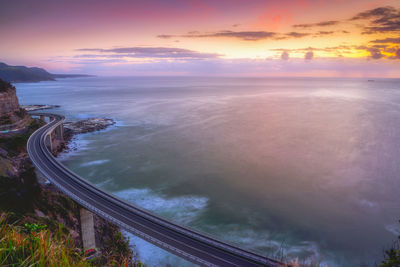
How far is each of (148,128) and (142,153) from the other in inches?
1082

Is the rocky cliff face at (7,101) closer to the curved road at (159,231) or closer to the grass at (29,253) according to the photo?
the curved road at (159,231)

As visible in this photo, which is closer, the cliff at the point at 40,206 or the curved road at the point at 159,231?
the curved road at the point at 159,231

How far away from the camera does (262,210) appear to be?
40781mm

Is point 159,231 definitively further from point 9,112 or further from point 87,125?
point 87,125

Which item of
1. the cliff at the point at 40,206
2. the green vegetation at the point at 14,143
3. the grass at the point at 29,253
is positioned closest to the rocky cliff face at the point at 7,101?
the green vegetation at the point at 14,143

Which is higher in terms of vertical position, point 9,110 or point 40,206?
point 9,110

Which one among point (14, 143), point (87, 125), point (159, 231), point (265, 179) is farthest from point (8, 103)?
point (265, 179)

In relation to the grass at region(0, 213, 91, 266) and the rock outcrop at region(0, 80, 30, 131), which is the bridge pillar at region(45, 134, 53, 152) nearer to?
the rock outcrop at region(0, 80, 30, 131)

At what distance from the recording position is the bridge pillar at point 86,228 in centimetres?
3156

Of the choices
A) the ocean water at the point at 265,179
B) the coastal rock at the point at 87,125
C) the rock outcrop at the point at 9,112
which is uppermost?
the rock outcrop at the point at 9,112

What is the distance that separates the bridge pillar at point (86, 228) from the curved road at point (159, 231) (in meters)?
2.18

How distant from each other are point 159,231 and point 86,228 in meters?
12.6

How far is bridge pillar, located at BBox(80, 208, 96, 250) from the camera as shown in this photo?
31.6 metres

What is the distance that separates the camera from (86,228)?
3203 centimetres
